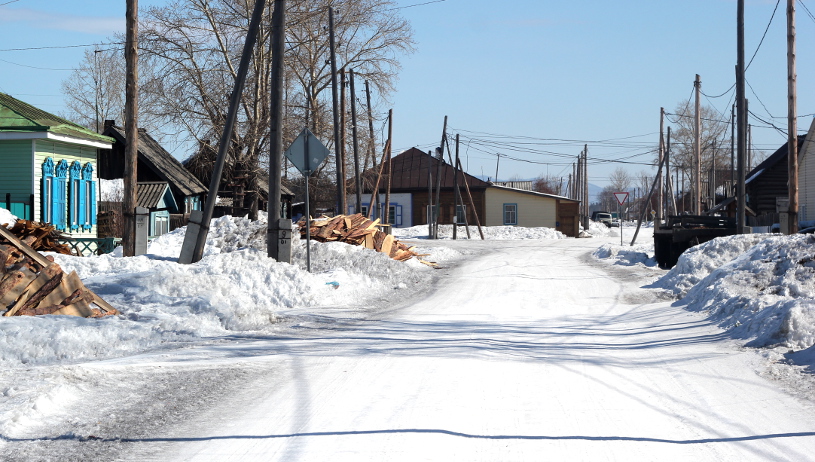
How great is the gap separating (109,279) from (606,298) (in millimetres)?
9126

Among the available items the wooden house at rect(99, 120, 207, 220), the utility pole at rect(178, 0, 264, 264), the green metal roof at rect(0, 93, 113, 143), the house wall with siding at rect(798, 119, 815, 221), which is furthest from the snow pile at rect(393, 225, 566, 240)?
the utility pole at rect(178, 0, 264, 264)

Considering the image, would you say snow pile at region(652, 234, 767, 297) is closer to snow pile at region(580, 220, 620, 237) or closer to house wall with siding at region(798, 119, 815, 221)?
house wall with siding at region(798, 119, 815, 221)

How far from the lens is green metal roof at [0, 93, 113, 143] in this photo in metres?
23.7

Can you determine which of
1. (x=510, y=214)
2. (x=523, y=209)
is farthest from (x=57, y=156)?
(x=523, y=209)

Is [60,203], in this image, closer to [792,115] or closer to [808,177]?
[792,115]

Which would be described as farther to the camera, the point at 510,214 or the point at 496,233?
the point at 510,214

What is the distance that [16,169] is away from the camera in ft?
78.9

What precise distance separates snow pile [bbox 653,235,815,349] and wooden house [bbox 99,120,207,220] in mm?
26705

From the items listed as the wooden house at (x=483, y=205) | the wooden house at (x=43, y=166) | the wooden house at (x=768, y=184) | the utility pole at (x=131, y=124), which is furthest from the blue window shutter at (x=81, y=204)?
the wooden house at (x=483, y=205)

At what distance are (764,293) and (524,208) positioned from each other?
54.4 meters

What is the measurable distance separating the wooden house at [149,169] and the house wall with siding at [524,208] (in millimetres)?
31505

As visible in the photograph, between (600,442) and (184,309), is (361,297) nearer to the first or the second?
(184,309)

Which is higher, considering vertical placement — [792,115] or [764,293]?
[792,115]

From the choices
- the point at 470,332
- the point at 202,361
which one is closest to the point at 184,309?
the point at 202,361
